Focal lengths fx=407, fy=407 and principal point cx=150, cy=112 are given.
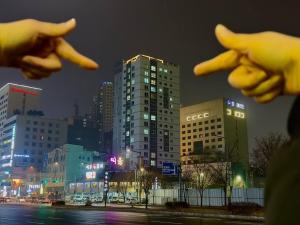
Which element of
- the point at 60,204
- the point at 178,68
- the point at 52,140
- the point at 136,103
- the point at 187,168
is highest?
the point at 178,68

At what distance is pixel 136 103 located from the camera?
13300cm

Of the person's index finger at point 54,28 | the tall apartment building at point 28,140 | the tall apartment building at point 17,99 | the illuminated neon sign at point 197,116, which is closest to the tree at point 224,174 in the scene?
the person's index finger at point 54,28

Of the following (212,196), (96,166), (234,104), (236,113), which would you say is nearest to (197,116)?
(234,104)

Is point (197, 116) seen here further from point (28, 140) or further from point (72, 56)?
point (72, 56)

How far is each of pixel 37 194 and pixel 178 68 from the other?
6851 cm

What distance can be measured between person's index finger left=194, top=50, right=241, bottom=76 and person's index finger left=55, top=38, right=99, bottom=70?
55cm

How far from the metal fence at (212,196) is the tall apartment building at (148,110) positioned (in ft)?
224

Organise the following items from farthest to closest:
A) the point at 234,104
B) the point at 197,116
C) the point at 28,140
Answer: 1. the point at 197,116
2. the point at 28,140
3. the point at 234,104

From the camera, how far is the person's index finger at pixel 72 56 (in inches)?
81.1

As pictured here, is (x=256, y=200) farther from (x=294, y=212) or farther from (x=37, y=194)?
(x=37, y=194)

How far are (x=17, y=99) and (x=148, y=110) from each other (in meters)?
58.6

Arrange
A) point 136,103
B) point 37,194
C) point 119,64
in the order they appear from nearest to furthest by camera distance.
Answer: point 37,194
point 136,103
point 119,64

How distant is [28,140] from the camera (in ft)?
454

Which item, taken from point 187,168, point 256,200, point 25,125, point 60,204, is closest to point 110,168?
point 187,168
